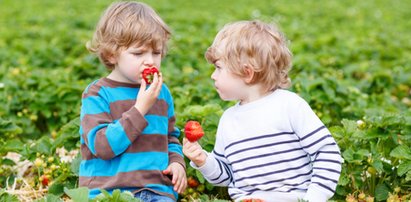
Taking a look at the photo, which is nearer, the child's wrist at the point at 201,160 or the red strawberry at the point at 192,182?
the child's wrist at the point at 201,160

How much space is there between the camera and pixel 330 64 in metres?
7.28

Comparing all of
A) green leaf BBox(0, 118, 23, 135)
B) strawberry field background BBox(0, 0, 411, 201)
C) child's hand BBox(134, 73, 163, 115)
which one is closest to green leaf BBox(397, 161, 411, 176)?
strawberry field background BBox(0, 0, 411, 201)

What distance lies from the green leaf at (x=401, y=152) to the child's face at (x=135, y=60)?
4.24ft

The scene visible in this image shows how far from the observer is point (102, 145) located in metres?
3.06

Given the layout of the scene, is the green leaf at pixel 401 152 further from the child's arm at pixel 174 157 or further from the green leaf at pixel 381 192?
the child's arm at pixel 174 157

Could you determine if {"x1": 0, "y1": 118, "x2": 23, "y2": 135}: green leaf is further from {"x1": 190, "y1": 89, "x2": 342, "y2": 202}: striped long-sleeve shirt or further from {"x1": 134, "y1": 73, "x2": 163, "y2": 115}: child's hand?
{"x1": 190, "y1": 89, "x2": 342, "y2": 202}: striped long-sleeve shirt

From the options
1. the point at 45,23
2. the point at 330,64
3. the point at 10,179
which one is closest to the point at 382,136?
the point at 10,179

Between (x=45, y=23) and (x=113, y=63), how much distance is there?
8.79 metres

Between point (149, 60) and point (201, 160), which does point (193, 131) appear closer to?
point (201, 160)

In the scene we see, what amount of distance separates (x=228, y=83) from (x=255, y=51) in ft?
0.65

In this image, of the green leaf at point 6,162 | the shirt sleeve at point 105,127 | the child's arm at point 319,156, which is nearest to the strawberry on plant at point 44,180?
the green leaf at point 6,162

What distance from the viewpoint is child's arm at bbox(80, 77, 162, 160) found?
9.93 ft

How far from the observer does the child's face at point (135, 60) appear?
3.16 m

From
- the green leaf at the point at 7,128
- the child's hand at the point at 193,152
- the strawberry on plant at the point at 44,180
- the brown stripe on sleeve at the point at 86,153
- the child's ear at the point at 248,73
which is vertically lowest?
the strawberry on plant at the point at 44,180
